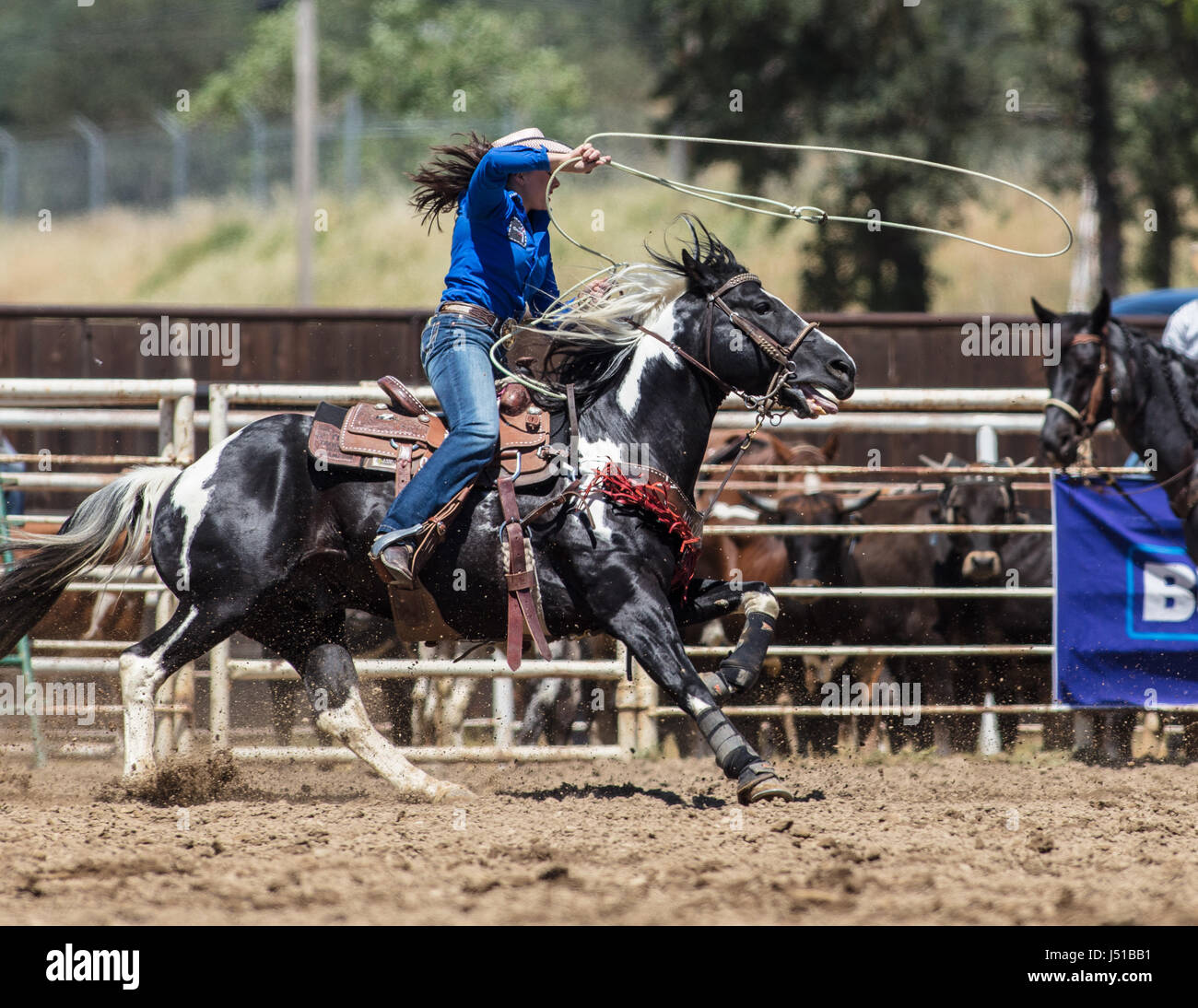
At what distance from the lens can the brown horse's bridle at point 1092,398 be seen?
21.4 feet

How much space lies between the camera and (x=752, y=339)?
16.3 feet

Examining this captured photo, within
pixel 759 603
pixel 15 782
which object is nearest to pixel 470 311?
pixel 759 603

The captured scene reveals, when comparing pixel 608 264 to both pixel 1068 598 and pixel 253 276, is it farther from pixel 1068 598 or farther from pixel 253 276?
pixel 253 276

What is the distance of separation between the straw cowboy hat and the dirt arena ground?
2.27m

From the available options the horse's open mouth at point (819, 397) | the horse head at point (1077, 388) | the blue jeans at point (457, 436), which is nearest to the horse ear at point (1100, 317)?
the horse head at point (1077, 388)

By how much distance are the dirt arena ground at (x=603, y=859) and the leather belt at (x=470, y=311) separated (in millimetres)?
1747

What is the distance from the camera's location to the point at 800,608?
7.76 m

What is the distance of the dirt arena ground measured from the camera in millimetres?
3480

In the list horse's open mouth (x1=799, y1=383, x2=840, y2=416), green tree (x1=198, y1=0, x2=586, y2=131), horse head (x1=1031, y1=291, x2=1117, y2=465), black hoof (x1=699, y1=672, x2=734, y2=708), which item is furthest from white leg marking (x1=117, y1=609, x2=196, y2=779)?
green tree (x1=198, y1=0, x2=586, y2=131)

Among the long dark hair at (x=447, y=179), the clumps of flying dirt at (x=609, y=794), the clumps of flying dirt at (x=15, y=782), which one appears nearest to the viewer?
the clumps of flying dirt at (x=609, y=794)

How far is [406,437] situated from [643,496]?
926mm

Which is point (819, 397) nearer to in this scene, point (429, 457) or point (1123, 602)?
point (429, 457)

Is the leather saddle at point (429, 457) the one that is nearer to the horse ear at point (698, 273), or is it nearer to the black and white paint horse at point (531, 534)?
the black and white paint horse at point (531, 534)

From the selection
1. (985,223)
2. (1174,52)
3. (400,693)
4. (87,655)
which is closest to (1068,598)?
(400,693)
